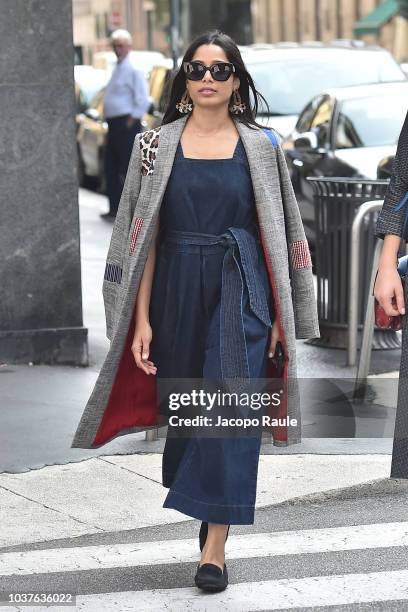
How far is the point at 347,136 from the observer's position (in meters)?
14.3

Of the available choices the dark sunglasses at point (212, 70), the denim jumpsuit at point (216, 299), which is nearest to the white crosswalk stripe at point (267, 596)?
the denim jumpsuit at point (216, 299)

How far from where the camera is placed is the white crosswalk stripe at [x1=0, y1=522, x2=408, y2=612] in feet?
15.9

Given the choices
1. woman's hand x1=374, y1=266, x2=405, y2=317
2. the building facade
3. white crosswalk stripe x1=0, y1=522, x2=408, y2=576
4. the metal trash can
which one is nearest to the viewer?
woman's hand x1=374, y1=266, x2=405, y2=317

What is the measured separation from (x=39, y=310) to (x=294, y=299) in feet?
12.2

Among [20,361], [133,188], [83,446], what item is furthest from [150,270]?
[20,361]

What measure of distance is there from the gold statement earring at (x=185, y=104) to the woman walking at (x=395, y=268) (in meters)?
0.86

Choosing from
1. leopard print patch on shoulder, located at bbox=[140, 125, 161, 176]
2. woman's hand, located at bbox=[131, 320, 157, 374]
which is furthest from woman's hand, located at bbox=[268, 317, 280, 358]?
leopard print patch on shoulder, located at bbox=[140, 125, 161, 176]

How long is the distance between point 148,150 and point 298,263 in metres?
0.61

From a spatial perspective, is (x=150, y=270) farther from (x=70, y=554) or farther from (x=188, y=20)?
(x=188, y=20)

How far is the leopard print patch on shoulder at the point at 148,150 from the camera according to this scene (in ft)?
16.2

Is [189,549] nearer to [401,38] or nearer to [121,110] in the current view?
[121,110]

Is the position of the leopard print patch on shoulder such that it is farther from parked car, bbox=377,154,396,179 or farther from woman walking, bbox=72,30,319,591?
parked car, bbox=377,154,396,179

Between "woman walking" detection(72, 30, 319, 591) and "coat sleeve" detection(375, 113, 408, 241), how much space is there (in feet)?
1.67

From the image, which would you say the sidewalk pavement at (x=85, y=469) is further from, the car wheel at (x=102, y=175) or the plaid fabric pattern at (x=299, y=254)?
the car wheel at (x=102, y=175)
